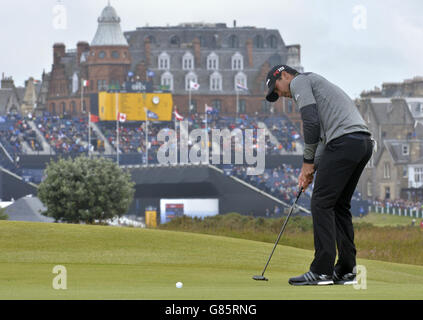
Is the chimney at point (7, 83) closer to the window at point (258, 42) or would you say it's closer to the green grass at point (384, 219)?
the window at point (258, 42)

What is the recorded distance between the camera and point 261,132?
409 feet

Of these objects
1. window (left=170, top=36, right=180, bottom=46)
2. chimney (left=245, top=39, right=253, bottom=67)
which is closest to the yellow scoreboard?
window (left=170, top=36, right=180, bottom=46)

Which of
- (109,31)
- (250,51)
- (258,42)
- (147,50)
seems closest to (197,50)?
(147,50)

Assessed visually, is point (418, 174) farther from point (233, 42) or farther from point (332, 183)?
point (332, 183)

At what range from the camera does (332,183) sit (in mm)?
12375

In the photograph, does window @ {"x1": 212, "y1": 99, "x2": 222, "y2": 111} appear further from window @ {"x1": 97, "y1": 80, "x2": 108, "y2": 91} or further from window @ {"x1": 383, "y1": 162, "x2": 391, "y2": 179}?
window @ {"x1": 383, "y1": 162, "x2": 391, "y2": 179}

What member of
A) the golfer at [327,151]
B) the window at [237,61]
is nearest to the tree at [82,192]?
the golfer at [327,151]

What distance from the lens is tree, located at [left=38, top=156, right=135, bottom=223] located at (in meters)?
47.9

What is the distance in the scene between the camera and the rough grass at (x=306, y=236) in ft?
98.8

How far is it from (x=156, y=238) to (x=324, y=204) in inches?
420

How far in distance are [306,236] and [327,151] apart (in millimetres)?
26301

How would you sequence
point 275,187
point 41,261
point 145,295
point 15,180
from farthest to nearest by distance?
point 275,187
point 15,180
point 41,261
point 145,295

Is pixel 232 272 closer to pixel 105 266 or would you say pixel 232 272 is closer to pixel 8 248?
pixel 105 266
